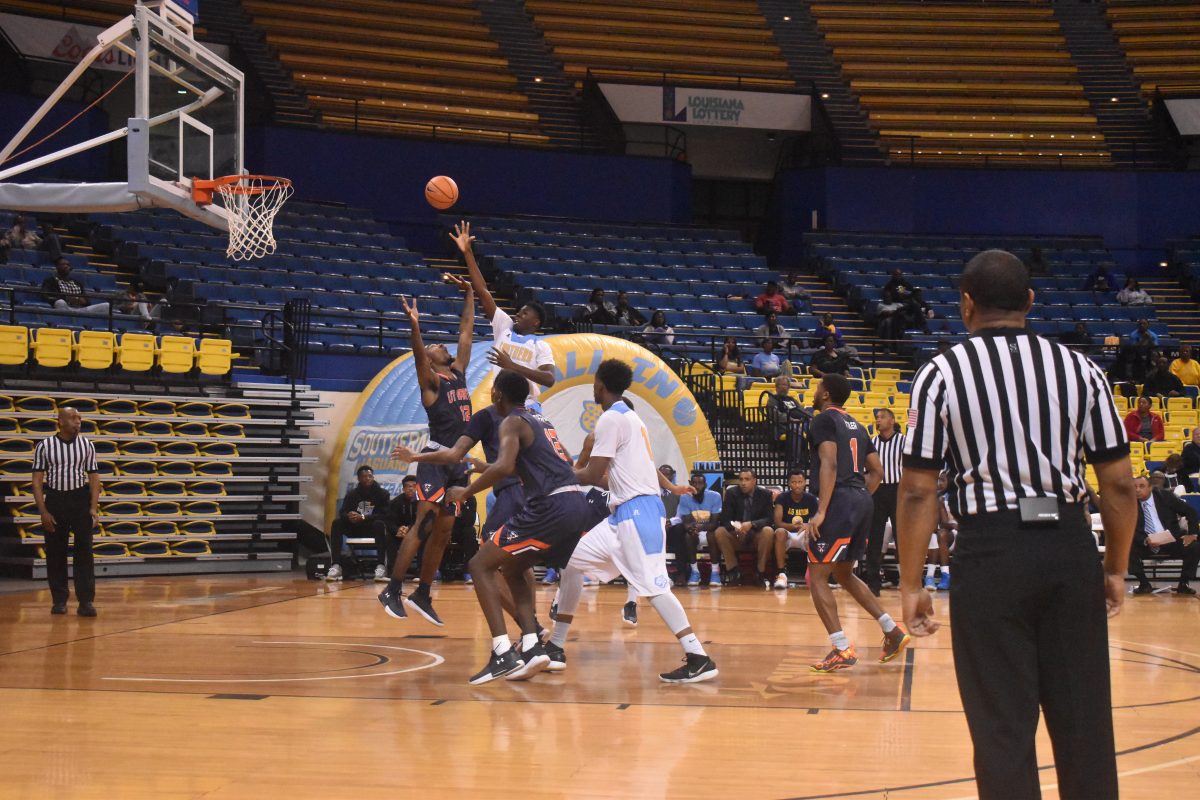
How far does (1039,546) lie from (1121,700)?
454 centimetres

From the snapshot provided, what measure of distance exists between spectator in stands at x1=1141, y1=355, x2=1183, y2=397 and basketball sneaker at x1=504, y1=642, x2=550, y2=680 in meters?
16.8

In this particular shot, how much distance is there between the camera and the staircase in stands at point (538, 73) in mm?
29000

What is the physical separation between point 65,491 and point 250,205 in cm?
300

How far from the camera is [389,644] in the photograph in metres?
9.52

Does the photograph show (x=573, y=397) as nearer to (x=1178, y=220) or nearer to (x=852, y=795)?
(x=852, y=795)

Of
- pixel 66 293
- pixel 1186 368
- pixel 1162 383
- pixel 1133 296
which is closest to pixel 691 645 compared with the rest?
pixel 66 293

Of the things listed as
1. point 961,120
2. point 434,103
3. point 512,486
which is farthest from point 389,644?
point 961,120

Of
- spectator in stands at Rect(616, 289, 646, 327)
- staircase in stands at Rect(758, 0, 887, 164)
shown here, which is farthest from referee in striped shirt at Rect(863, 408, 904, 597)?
staircase in stands at Rect(758, 0, 887, 164)

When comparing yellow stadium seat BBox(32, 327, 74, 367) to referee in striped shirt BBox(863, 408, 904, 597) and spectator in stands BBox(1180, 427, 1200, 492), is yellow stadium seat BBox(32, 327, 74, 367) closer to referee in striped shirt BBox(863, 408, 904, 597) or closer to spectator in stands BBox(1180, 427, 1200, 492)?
referee in striped shirt BBox(863, 408, 904, 597)

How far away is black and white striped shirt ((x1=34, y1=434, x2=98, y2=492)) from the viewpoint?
11.4 meters

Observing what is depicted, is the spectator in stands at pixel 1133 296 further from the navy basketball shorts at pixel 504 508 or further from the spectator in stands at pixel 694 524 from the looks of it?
the navy basketball shorts at pixel 504 508

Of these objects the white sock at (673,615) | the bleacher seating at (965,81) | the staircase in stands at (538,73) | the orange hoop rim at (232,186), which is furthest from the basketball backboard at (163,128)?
the bleacher seating at (965,81)

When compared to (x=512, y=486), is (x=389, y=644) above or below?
below

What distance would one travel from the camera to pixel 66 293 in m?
16.9
